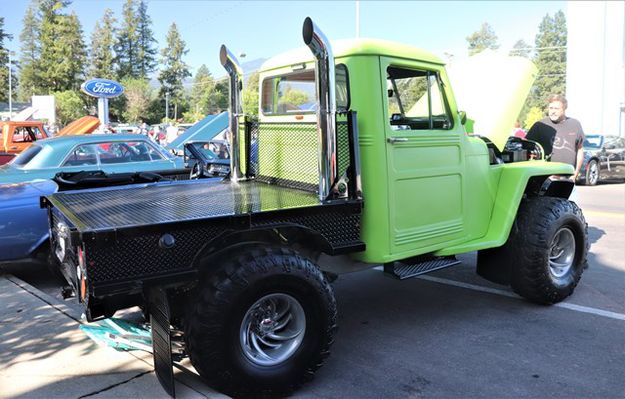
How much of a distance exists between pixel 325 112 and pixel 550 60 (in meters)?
93.7

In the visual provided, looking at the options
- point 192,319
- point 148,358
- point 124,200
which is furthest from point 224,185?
point 192,319

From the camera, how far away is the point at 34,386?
3.53 metres

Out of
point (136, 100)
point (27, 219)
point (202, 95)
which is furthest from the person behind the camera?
point (202, 95)

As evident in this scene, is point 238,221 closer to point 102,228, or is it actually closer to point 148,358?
point 102,228

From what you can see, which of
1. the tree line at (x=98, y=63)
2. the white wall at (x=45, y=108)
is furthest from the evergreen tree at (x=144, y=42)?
the white wall at (x=45, y=108)

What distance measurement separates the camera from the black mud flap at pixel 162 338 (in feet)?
10.3

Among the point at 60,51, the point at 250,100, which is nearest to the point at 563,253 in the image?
the point at 250,100

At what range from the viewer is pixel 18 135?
17.8 metres

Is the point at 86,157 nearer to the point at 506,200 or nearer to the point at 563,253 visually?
the point at 506,200

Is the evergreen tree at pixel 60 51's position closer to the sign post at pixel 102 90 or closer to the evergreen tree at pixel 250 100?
the sign post at pixel 102 90

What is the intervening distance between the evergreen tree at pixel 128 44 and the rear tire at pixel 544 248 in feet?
278

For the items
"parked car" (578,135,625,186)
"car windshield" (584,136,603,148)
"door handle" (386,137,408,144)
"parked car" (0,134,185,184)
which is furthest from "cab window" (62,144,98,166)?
"car windshield" (584,136,603,148)

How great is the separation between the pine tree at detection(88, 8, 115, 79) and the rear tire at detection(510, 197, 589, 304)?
260 feet

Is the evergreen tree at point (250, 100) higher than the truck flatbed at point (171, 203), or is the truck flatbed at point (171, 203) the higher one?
the evergreen tree at point (250, 100)
